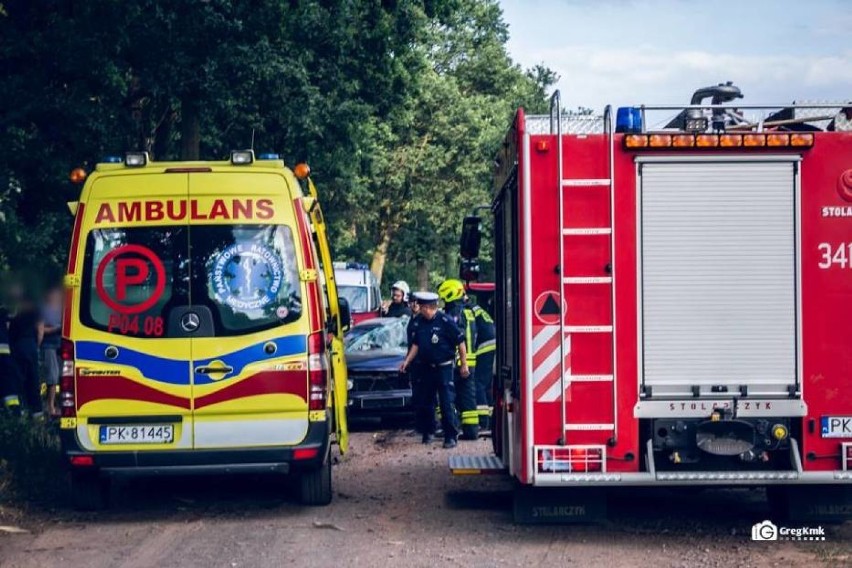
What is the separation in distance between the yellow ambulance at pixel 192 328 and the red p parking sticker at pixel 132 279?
0.4 inches

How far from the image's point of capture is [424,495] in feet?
39.0

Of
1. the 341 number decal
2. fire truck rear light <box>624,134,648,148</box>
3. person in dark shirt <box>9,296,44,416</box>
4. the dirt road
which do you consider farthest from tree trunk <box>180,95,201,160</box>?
the 341 number decal

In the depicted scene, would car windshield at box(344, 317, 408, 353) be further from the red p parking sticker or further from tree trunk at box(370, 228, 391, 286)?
tree trunk at box(370, 228, 391, 286)

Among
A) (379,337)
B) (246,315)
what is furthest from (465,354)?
(246,315)

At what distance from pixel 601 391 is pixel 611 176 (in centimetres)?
142

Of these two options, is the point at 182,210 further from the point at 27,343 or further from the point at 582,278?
the point at 27,343

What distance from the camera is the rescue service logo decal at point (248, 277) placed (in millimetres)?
10578

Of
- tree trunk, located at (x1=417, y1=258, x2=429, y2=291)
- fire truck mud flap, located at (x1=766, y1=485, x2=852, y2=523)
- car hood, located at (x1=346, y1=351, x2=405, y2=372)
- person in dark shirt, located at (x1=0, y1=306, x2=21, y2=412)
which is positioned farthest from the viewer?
tree trunk, located at (x1=417, y1=258, x2=429, y2=291)

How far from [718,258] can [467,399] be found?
7081 mm

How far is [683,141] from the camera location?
9.14 meters

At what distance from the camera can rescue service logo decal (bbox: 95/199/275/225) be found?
10586 millimetres

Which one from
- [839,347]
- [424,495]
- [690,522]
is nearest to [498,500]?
[424,495]

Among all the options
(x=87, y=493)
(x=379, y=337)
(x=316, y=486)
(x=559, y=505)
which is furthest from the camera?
(x=379, y=337)

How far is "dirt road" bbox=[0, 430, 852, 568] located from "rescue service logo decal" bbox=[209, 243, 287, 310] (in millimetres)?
1703
